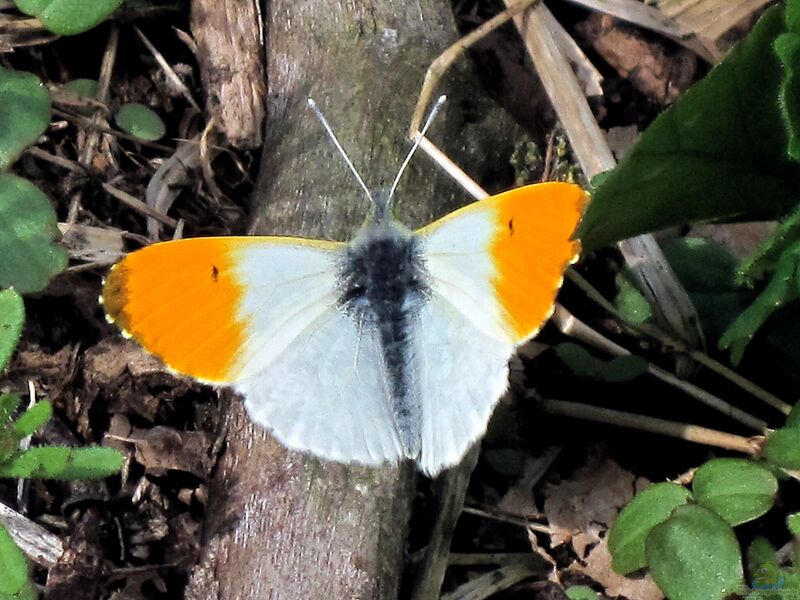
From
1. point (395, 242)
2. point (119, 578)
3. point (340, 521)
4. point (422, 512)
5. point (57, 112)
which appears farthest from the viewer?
point (57, 112)

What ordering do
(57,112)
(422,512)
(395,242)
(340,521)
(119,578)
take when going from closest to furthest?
(340,521) < (395,242) < (119,578) < (422,512) < (57,112)

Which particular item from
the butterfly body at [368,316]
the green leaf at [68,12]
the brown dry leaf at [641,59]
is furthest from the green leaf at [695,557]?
the green leaf at [68,12]

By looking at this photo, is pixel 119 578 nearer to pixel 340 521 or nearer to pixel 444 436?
pixel 340 521

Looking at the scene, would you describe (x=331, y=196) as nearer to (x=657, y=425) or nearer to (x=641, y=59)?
(x=657, y=425)

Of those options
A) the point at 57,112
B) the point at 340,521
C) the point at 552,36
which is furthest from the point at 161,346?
the point at 552,36

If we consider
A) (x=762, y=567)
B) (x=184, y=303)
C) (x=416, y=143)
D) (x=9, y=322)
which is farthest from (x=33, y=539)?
(x=762, y=567)

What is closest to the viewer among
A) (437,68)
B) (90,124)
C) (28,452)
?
(28,452)
